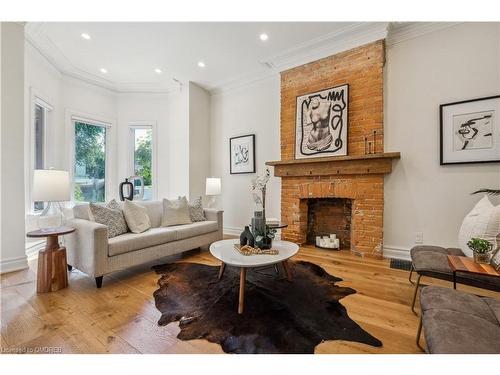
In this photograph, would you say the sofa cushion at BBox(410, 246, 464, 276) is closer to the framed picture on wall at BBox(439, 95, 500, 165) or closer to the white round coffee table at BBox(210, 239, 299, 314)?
the white round coffee table at BBox(210, 239, 299, 314)

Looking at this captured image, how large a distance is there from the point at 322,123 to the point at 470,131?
A: 66.5 inches

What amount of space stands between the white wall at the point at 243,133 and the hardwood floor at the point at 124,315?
6.99 feet

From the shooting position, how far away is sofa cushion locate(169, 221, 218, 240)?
120 inches

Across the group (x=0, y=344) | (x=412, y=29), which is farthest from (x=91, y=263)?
(x=412, y=29)

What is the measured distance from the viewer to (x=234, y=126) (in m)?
4.63

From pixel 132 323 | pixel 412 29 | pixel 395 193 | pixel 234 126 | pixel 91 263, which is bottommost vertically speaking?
pixel 132 323

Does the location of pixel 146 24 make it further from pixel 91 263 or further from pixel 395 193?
pixel 395 193

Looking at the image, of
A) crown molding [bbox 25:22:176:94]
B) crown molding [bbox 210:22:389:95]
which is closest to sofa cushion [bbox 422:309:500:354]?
crown molding [bbox 210:22:389:95]

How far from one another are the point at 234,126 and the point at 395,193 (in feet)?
9.99

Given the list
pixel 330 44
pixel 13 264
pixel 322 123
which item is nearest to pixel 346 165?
pixel 322 123

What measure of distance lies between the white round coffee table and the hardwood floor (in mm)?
549

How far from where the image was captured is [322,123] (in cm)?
347

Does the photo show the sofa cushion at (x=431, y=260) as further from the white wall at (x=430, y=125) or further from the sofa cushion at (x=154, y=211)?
the sofa cushion at (x=154, y=211)
